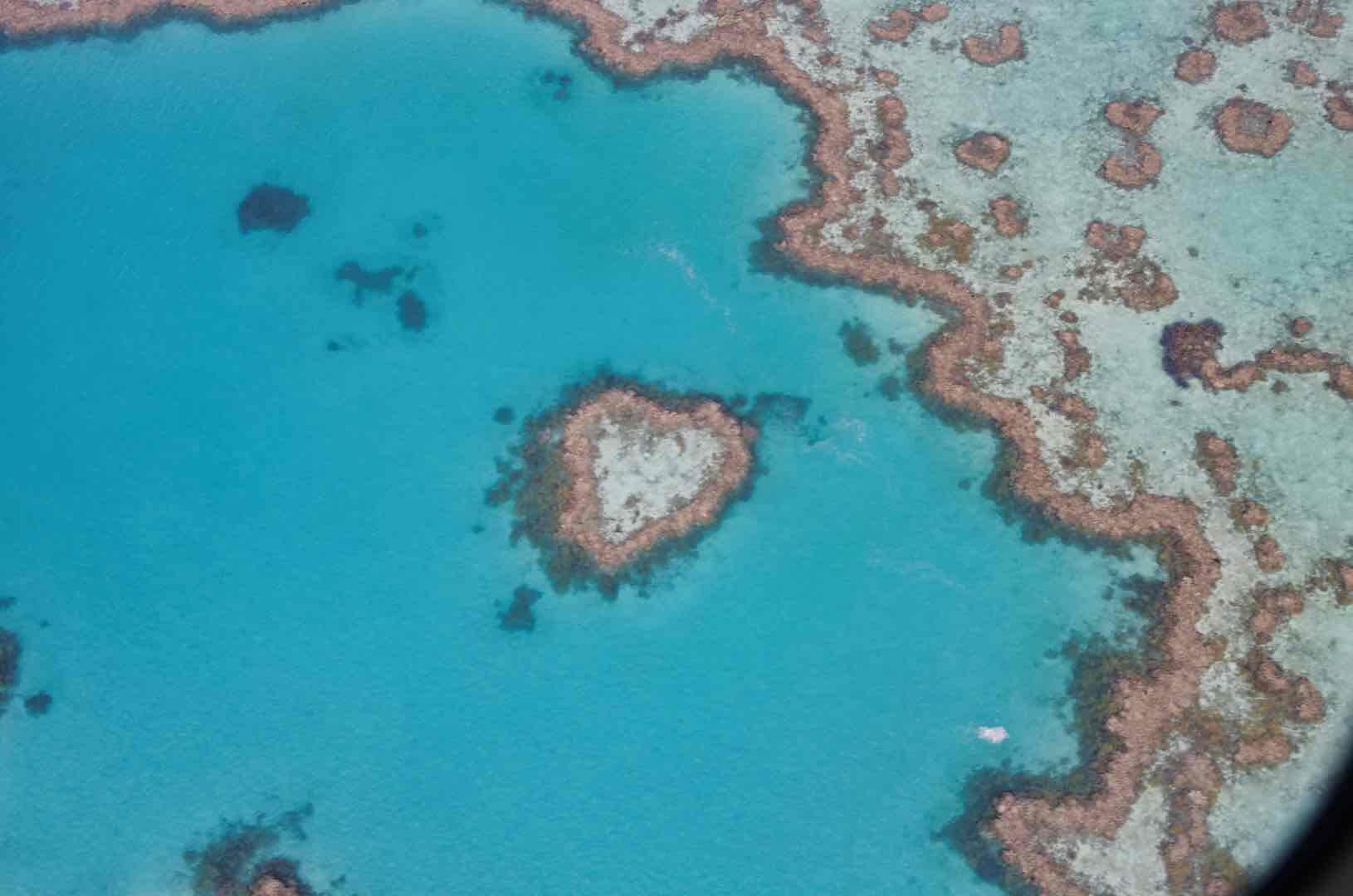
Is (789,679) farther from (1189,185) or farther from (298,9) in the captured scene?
(298,9)

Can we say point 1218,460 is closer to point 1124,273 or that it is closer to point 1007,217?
point 1124,273

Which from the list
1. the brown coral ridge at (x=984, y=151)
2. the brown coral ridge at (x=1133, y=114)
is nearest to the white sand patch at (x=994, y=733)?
the brown coral ridge at (x=984, y=151)

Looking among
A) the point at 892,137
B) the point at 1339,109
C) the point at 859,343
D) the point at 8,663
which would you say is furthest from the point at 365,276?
the point at 1339,109

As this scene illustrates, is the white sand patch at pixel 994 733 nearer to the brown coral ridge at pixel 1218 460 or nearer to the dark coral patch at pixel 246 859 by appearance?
the brown coral ridge at pixel 1218 460

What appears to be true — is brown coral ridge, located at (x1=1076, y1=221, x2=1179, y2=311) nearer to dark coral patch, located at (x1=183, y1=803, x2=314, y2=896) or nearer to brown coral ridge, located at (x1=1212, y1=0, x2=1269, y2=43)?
brown coral ridge, located at (x1=1212, y1=0, x2=1269, y2=43)

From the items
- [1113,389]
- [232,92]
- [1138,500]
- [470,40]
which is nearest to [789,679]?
[1138,500]

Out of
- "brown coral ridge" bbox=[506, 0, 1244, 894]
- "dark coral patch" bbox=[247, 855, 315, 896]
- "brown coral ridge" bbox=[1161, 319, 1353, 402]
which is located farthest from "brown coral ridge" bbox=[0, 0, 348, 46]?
"brown coral ridge" bbox=[1161, 319, 1353, 402]
